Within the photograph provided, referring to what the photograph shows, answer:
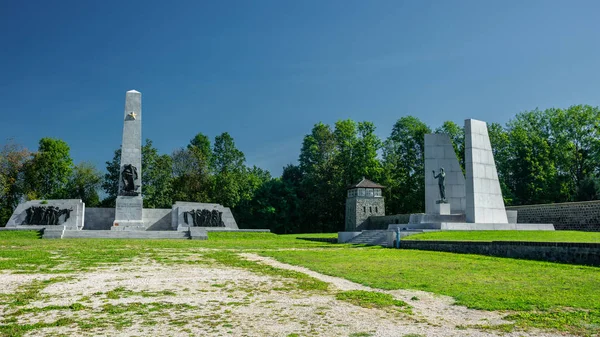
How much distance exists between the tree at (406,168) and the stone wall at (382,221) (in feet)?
19.3

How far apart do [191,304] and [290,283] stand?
2304 millimetres

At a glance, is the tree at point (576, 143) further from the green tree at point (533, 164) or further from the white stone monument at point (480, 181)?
the white stone monument at point (480, 181)

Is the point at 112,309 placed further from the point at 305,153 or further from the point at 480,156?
the point at 305,153

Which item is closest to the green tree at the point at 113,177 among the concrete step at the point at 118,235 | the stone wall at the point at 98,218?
the stone wall at the point at 98,218

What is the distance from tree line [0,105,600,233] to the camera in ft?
138

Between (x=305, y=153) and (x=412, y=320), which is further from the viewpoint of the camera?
(x=305, y=153)

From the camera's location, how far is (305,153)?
176 feet

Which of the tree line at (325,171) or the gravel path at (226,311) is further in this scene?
the tree line at (325,171)

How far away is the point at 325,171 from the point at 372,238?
28.1m

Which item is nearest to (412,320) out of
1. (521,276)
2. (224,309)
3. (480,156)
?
(224,309)

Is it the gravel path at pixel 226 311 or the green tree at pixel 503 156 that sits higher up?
the green tree at pixel 503 156

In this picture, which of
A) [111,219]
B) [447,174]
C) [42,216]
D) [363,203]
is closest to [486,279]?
[447,174]

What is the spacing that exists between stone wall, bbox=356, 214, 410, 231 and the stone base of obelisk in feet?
62.6

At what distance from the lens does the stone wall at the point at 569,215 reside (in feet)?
81.8
